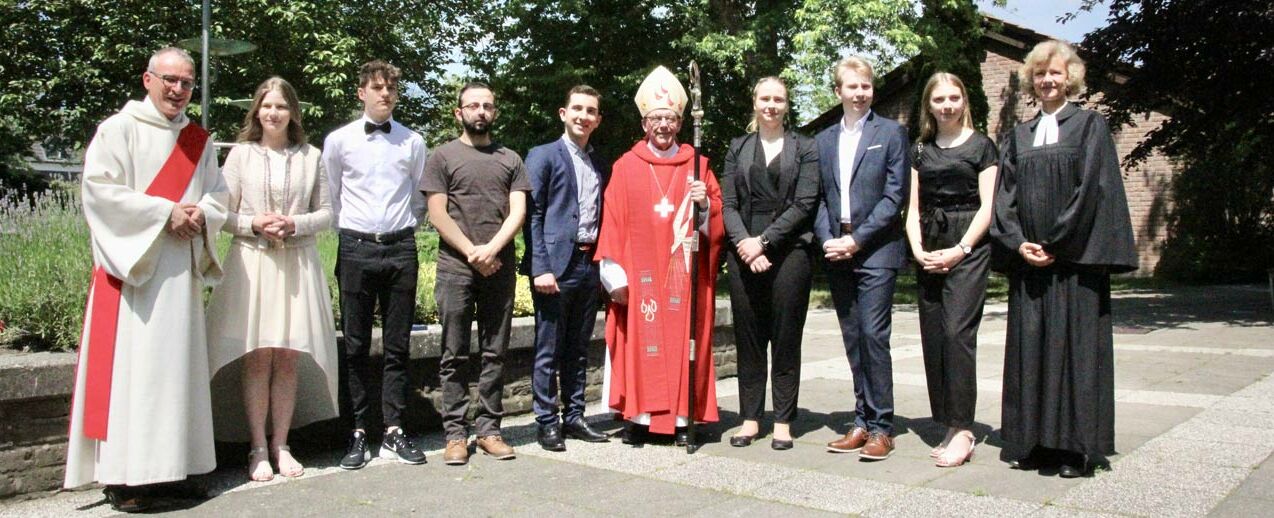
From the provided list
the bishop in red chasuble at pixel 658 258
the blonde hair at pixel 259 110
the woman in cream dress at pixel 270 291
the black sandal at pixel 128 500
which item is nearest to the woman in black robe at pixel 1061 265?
the bishop in red chasuble at pixel 658 258

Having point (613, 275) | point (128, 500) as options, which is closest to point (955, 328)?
point (613, 275)

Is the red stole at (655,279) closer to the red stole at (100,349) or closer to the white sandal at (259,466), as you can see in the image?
the white sandal at (259,466)

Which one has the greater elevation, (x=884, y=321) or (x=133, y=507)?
(x=884, y=321)

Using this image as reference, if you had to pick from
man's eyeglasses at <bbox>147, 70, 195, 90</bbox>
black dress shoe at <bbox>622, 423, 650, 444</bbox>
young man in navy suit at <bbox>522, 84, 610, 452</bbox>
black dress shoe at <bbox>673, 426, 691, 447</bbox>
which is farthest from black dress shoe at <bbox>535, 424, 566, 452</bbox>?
man's eyeglasses at <bbox>147, 70, 195, 90</bbox>

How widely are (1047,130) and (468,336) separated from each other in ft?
9.79

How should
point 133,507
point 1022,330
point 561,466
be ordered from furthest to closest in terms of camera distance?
point 561,466
point 1022,330
point 133,507

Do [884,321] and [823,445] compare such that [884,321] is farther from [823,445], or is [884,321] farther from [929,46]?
[929,46]

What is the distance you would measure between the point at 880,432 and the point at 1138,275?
21201 mm

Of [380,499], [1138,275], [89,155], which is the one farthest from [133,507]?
[1138,275]

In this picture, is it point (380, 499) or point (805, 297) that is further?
point (805, 297)

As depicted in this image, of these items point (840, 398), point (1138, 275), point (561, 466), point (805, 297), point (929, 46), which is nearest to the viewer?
point (561, 466)

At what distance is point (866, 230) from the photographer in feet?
16.3

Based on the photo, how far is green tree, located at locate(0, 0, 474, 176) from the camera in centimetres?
2288

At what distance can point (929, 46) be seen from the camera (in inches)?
773
